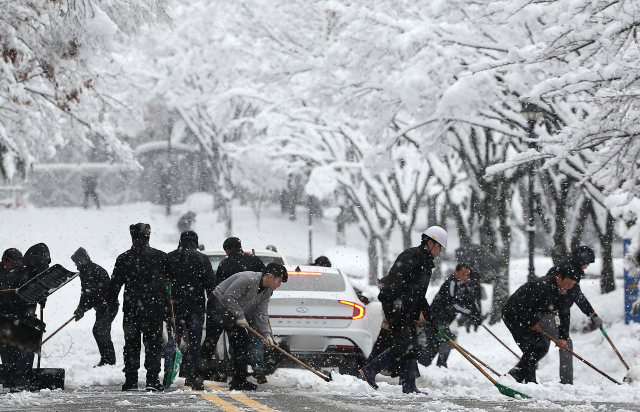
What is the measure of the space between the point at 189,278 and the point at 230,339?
2.77ft

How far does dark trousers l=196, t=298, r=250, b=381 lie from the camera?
790cm

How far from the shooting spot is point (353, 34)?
16.8 m

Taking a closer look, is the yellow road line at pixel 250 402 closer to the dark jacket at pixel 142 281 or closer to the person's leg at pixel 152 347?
the person's leg at pixel 152 347

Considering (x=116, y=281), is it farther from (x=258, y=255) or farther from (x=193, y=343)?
(x=258, y=255)

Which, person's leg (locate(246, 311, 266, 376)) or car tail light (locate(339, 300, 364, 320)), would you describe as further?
car tail light (locate(339, 300, 364, 320))

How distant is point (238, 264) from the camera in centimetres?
886

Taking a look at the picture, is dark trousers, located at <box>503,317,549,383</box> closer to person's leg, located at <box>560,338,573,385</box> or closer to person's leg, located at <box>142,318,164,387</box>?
person's leg, located at <box>560,338,573,385</box>

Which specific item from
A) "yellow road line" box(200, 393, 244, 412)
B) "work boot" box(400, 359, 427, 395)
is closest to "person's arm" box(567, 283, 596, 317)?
"work boot" box(400, 359, 427, 395)

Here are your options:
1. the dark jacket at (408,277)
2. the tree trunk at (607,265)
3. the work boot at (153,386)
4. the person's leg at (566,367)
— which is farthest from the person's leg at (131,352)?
the tree trunk at (607,265)

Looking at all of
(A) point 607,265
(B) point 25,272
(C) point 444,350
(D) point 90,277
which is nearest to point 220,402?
(B) point 25,272

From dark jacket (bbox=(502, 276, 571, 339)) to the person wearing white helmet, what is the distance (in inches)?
56.8

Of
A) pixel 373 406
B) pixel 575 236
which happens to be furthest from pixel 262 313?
pixel 575 236

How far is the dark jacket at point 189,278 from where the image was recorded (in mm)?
8469

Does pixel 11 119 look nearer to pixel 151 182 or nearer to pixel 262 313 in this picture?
pixel 262 313
